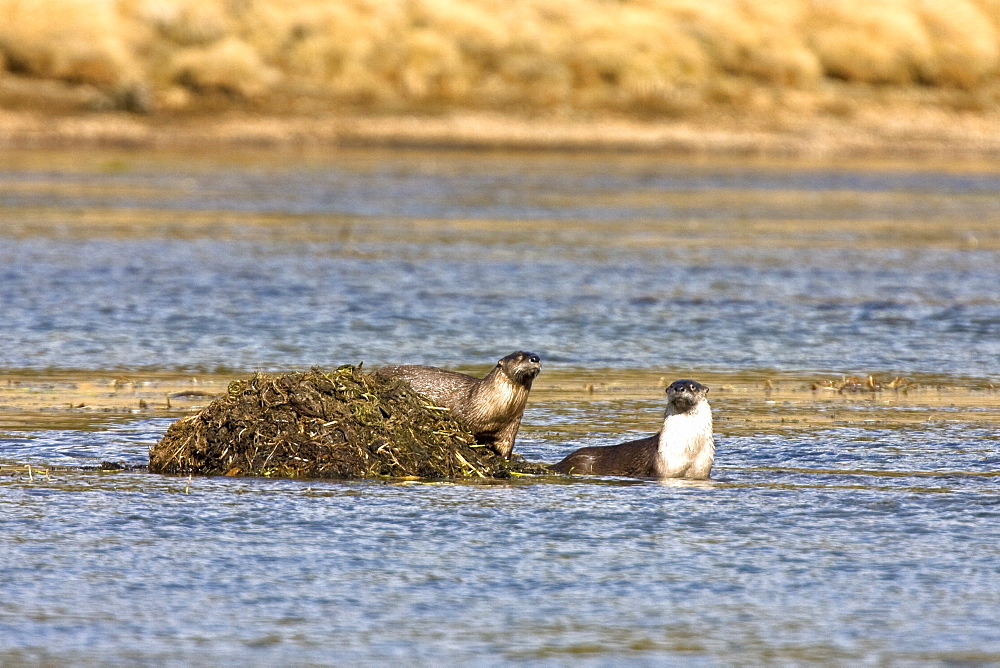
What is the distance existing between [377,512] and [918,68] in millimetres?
45246

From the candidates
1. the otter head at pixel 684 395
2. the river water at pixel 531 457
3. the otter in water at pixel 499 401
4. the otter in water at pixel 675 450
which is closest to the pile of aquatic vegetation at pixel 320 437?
the otter in water at pixel 499 401

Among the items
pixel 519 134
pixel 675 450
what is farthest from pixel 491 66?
pixel 675 450

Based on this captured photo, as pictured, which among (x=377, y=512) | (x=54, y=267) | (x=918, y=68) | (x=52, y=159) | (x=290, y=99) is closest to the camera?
(x=377, y=512)

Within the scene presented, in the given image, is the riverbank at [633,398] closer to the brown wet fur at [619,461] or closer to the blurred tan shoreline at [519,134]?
the brown wet fur at [619,461]

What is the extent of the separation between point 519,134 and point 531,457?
3573 centimetres

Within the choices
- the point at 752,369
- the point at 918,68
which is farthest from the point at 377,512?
the point at 918,68

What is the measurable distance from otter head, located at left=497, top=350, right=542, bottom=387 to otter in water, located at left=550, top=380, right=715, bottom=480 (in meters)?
0.59

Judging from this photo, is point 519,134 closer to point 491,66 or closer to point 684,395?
point 491,66

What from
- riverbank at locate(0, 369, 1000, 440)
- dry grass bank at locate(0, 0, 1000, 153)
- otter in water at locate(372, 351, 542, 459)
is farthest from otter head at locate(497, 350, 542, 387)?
dry grass bank at locate(0, 0, 1000, 153)

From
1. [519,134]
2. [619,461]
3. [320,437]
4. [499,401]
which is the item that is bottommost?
[619,461]

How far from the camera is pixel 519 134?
4603 cm

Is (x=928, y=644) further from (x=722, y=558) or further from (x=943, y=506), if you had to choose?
(x=943, y=506)

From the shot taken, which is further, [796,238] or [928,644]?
[796,238]

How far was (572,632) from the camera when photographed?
6.91 metres
